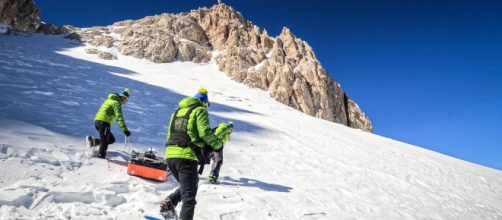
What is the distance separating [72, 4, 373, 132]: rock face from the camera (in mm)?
65688

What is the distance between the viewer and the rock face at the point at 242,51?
65.7m

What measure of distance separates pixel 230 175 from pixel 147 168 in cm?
306

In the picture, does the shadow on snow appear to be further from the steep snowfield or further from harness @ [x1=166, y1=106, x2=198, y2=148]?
harness @ [x1=166, y1=106, x2=198, y2=148]

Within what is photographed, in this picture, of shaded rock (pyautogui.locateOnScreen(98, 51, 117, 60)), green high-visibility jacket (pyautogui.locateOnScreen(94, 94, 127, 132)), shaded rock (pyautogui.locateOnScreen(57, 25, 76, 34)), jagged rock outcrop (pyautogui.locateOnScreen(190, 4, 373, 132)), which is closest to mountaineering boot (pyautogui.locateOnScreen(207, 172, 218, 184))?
green high-visibility jacket (pyautogui.locateOnScreen(94, 94, 127, 132))

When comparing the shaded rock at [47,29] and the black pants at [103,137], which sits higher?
the shaded rock at [47,29]

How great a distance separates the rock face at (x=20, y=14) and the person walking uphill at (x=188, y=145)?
73.7 meters

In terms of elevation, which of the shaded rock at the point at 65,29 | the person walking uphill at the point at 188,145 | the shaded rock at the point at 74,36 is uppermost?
the shaded rock at the point at 65,29

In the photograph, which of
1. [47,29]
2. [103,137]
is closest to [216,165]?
[103,137]

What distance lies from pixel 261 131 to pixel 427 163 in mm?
10554

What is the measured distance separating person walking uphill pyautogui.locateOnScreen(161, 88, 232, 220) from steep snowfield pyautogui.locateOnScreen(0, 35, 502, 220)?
1.11m

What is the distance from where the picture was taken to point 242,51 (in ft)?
239

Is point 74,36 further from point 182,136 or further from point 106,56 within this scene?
point 182,136

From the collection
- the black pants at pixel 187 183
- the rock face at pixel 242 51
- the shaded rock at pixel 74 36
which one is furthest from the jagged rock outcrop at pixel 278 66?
the black pants at pixel 187 183

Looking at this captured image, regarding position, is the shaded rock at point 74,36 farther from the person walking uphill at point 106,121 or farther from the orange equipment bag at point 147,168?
the orange equipment bag at point 147,168
